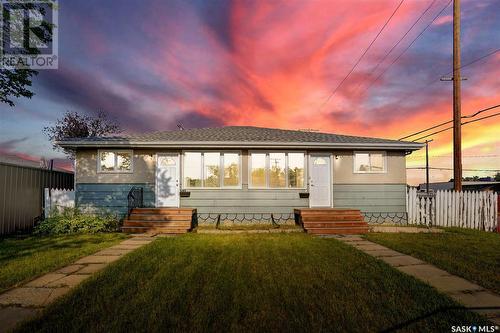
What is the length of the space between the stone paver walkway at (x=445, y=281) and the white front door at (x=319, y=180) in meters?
4.76

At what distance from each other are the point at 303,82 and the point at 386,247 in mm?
9954

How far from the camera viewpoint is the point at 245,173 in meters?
11.5

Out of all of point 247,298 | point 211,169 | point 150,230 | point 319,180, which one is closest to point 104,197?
point 150,230

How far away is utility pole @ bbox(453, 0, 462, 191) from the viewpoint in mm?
11086

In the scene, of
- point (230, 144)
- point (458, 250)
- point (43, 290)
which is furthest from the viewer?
point (230, 144)

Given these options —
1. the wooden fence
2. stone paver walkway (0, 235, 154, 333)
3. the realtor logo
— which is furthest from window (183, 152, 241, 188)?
the realtor logo

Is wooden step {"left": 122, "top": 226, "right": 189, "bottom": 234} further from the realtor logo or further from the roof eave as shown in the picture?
the realtor logo

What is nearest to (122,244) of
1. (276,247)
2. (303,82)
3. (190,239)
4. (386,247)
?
(190,239)

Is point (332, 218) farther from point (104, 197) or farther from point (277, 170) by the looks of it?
point (104, 197)

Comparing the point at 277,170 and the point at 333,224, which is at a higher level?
the point at 277,170

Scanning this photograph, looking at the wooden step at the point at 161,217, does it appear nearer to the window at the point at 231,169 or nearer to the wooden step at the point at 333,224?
the window at the point at 231,169

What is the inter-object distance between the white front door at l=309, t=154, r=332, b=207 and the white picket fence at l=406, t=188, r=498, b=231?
360 cm

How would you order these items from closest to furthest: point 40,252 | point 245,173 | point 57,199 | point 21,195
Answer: point 40,252
point 21,195
point 57,199
point 245,173

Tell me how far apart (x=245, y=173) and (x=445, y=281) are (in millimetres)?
8072
